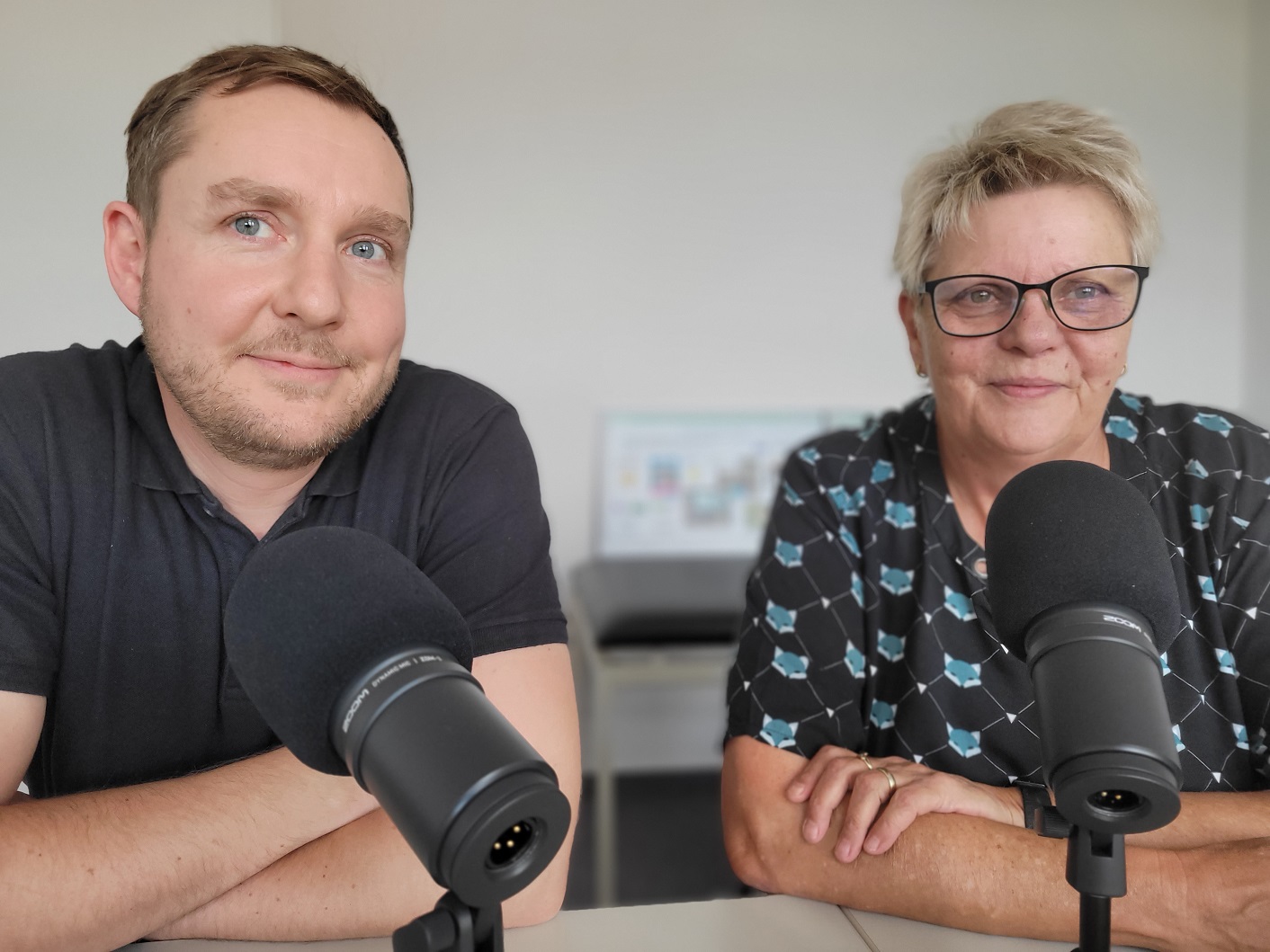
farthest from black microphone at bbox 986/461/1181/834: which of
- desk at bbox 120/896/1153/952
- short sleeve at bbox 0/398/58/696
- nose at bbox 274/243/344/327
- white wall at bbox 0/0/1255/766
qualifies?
white wall at bbox 0/0/1255/766

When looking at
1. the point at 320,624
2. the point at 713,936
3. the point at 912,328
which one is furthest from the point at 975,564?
the point at 320,624

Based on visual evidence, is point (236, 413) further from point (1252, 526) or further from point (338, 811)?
point (1252, 526)

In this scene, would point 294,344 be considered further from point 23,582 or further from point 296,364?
point 23,582

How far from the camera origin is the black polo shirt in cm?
126

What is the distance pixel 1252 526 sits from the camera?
1.40 meters

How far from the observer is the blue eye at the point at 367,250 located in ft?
4.27

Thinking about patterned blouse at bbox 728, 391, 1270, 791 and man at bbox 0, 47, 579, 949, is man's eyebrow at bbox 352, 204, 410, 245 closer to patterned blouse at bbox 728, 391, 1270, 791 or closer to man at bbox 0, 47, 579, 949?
man at bbox 0, 47, 579, 949

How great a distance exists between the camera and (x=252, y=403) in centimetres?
125

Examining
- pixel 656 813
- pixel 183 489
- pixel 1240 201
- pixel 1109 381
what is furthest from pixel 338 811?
pixel 1240 201

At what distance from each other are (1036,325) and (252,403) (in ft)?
3.19

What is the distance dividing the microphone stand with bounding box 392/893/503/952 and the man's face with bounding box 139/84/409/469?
739mm

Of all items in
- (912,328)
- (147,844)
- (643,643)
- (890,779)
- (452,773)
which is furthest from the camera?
(643,643)

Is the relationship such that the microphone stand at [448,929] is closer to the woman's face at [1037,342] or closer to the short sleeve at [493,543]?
the short sleeve at [493,543]

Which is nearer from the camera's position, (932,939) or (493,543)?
(932,939)
